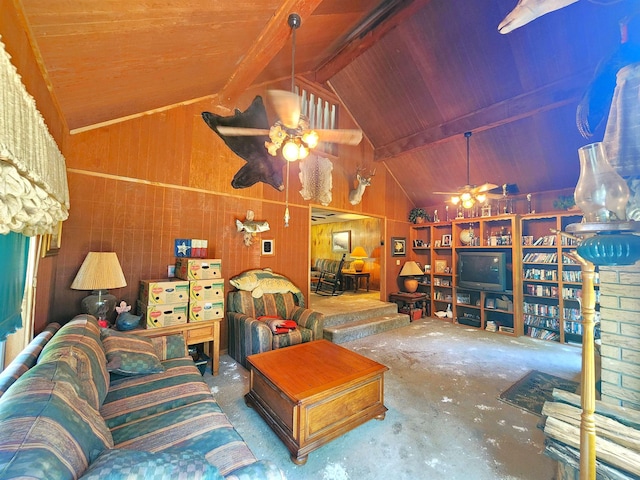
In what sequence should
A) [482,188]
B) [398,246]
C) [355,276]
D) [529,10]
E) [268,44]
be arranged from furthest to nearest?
1. [355,276]
2. [398,246]
3. [482,188]
4. [268,44]
5. [529,10]

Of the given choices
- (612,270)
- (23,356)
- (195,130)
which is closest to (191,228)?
(195,130)

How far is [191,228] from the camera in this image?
3533 mm

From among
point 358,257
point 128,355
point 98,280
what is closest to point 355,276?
point 358,257

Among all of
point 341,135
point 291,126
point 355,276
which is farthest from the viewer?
point 355,276

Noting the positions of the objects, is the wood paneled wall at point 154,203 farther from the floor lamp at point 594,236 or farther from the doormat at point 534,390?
the floor lamp at point 594,236

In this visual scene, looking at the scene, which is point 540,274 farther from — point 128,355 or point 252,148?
point 128,355

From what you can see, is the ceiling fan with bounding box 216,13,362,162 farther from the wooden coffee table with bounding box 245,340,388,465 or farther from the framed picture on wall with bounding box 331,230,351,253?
the framed picture on wall with bounding box 331,230,351,253

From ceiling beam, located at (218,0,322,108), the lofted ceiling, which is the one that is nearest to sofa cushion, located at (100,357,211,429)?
the lofted ceiling

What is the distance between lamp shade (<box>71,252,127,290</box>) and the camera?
8.13 ft

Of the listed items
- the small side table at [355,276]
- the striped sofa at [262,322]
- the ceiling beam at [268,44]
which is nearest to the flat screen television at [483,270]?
the small side table at [355,276]

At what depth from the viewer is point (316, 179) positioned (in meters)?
4.91

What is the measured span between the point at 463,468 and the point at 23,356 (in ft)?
9.39

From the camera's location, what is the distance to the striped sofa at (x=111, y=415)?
78 centimetres

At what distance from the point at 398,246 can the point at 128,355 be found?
564cm
